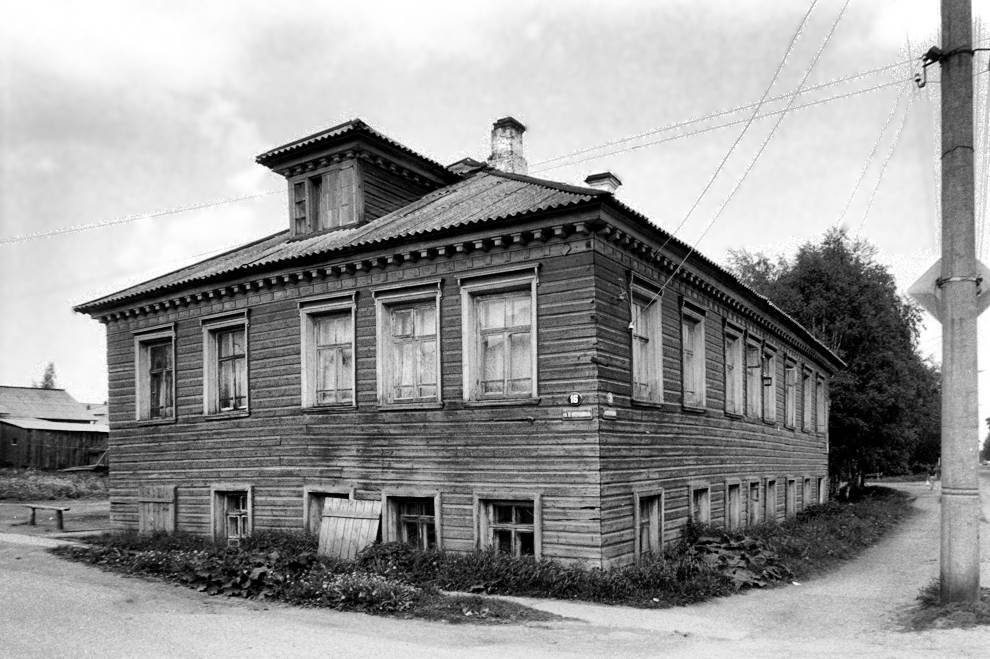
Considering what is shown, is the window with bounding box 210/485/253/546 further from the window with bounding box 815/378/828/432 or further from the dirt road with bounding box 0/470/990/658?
the window with bounding box 815/378/828/432

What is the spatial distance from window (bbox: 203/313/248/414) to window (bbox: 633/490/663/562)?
8.76 metres

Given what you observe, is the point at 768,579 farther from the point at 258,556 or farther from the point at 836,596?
the point at 258,556

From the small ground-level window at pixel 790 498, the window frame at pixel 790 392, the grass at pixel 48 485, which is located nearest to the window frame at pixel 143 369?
the small ground-level window at pixel 790 498

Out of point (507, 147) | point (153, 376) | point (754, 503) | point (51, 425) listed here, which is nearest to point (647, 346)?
point (754, 503)

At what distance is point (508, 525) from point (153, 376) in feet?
35.2

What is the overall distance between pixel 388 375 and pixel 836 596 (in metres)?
8.31

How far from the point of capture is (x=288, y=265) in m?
16.9

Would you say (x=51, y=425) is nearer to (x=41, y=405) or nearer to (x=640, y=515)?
(x=41, y=405)

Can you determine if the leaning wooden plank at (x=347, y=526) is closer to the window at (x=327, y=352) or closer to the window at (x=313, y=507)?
the window at (x=313, y=507)

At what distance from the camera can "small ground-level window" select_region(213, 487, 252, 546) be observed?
58.5ft

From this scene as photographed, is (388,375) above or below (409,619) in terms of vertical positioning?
above

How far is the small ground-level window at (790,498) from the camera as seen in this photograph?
81.2 ft

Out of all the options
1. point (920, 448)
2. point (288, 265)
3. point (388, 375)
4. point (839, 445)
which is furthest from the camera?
point (920, 448)

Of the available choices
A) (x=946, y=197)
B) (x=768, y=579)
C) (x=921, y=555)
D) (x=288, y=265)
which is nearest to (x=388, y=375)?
(x=288, y=265)
